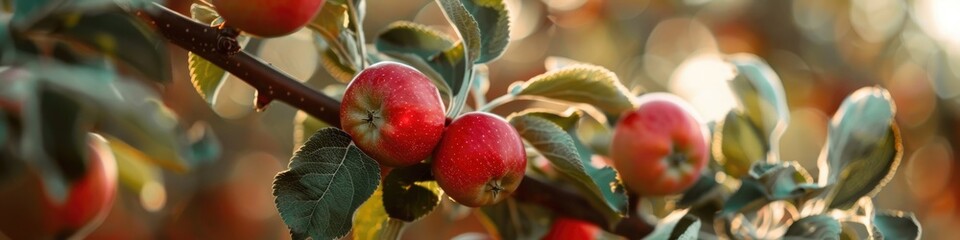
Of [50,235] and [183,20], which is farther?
[50,235]

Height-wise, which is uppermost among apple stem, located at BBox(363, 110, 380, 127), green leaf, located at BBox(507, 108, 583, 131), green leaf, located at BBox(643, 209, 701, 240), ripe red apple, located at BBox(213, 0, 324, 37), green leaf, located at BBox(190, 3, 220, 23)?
ripe red apple, located at BBox(213, 0, 324, 37)

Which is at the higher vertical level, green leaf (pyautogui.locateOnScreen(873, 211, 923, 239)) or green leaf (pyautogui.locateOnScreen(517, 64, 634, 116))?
green leaf (pyautogui.locateOnScreen(517, 64, 634, 116))

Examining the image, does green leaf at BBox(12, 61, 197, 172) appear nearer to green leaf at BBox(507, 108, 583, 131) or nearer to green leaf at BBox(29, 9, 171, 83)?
green leaf at BBox(29, 9, 171, 83)

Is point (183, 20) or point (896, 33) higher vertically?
point (183, 20)

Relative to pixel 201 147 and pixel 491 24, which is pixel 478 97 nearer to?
pixel 491 24

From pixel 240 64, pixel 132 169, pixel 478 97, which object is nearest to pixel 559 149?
pixel 478 97

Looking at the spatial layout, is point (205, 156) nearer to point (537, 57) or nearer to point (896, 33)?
point (537, 57)

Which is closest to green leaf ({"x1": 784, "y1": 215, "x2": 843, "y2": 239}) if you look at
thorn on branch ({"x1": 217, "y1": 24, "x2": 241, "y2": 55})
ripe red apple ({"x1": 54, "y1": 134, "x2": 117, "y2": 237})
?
thorn on branch ({"x1": 217, "y1": 24, "x2": 241, "y2": 55})

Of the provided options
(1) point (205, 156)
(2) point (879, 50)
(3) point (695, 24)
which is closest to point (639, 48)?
(3) point (695, 24)
